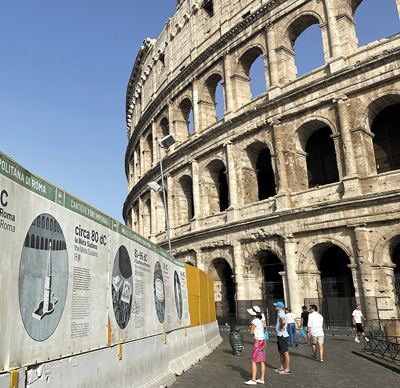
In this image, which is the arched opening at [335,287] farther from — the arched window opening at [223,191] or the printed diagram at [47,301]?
the printed diagram at [47,301]

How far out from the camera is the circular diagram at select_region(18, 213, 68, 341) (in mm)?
3646

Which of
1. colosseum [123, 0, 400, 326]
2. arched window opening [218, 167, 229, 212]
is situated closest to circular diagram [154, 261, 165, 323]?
colosseum [123, 0, 400, 326]

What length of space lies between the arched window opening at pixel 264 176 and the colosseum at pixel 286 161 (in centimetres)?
6

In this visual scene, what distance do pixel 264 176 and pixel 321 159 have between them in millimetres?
3916

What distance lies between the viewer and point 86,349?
461 centimetres

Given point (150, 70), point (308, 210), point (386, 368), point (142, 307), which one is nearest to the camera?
point (142, 307)

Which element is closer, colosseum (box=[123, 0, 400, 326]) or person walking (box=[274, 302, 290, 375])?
person walking (box=[274, 302, 290, 375])

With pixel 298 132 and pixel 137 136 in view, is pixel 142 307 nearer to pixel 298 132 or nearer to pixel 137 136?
pixel 298 132

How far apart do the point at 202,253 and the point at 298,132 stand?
8.13 meters

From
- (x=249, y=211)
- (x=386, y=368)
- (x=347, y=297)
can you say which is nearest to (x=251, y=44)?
(x=249, y=211)

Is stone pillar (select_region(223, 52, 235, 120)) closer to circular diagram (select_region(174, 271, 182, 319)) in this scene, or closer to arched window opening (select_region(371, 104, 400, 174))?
arched window opening (select_region(371, 104, 400, 174))

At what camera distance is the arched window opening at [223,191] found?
2366 centimetres

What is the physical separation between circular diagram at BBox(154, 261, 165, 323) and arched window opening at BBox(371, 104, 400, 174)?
12.6 m

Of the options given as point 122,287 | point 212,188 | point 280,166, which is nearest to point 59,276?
point 122,287
